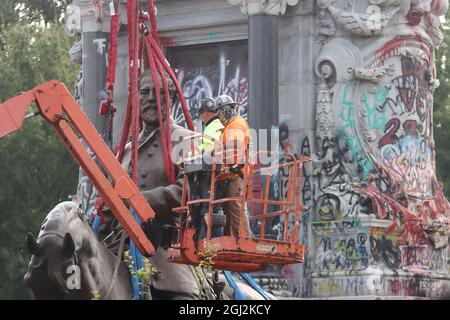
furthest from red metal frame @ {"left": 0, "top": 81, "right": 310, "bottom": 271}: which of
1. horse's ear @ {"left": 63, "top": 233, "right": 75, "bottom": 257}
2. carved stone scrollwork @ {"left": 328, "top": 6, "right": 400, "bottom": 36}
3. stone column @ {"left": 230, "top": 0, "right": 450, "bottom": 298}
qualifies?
carved stone scrollwork @ {"left": 328, "top": 6, "right": 400, "bottom": 36}

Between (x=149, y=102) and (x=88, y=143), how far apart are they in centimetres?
159

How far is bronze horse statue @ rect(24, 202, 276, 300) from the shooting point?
16984 millimetres

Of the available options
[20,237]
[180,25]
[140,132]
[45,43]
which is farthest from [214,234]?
[45,43]

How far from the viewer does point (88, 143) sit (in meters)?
17.9

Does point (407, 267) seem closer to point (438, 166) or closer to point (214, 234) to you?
point (438, 166)

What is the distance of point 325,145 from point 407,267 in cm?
288

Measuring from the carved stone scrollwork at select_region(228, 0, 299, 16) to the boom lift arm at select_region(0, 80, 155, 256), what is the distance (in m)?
16.2

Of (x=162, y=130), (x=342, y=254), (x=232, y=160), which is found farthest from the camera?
(x=342, y=254)

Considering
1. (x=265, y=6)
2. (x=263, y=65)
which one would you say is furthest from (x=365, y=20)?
(x=263, y=65)

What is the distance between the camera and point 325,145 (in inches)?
1335

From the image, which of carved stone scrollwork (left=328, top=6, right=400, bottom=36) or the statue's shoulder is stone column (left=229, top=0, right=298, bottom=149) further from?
the statue's shoulder

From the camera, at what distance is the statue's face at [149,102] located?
19250 mm

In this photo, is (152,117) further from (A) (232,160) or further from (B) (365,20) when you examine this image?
(B) (365,20)

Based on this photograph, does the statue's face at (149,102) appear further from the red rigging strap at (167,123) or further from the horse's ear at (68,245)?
the horse's ear at (68,245)
